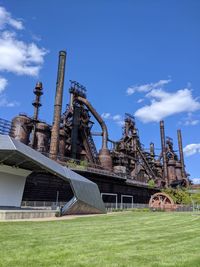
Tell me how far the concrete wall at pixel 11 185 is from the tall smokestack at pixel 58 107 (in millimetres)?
9990

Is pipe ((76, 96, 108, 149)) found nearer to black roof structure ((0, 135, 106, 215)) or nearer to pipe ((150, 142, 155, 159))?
black roof structure ((0, 135, 106, 215))

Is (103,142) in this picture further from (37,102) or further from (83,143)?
(37,102)

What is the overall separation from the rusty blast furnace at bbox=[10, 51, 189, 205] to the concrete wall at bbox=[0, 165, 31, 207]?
29.8ft

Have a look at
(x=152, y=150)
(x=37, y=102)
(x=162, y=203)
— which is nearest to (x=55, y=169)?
Answer: (x=37, y=102)

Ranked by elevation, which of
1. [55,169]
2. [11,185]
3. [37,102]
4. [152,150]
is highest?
[152,150]

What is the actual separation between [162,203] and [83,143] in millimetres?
17346

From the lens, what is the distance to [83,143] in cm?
5150

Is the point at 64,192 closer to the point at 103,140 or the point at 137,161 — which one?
the point at 103,140

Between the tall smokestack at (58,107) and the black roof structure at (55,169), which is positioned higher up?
the tall smokestack at (58,107)

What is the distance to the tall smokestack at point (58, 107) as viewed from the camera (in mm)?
38688

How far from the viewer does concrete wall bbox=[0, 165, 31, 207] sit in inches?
1023

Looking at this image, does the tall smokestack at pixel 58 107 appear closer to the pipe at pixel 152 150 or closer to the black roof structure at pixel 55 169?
the black roof structure at pixel 55 169

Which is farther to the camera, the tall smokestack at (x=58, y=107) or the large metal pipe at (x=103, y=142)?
the large metal pipe at (x=103, y=142)

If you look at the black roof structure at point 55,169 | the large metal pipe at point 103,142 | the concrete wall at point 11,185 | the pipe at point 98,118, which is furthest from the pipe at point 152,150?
the concrete wall at point 11,185
